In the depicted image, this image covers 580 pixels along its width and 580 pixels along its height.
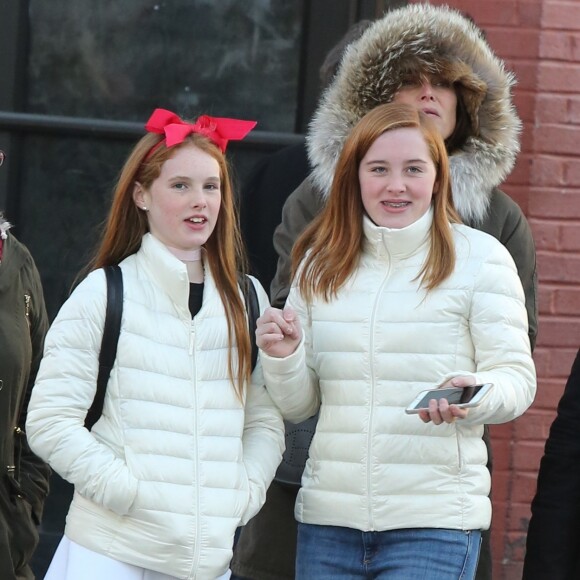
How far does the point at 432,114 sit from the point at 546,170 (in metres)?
1.29

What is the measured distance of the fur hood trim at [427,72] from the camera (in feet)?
13.1

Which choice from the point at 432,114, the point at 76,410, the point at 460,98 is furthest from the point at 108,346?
the point at 460,98

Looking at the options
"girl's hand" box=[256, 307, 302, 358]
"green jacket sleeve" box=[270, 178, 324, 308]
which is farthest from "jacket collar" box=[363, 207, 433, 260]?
"green jacket sleeve" box=[270, 178, 324, 308]

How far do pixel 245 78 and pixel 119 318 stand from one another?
229 cm

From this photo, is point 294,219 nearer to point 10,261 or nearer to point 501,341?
point 10,261

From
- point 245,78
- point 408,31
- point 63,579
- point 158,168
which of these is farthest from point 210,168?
point 245,78

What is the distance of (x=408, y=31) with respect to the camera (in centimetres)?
405

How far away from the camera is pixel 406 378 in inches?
134

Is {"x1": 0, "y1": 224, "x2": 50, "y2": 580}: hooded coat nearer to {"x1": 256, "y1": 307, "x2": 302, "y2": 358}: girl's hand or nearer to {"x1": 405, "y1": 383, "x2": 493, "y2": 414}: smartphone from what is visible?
{"x1": 256, "y1": 307, "x2": 302, "y2": 358}: girl's hand

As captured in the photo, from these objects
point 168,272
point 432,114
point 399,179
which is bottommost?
point 168,272

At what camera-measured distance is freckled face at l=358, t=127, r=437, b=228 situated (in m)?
3.54

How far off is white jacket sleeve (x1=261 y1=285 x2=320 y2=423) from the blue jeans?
0.98 ft

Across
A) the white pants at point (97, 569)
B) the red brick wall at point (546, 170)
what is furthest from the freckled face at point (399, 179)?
the red brick wall at point (546, 170)

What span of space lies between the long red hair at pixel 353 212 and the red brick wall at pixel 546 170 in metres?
1.52
